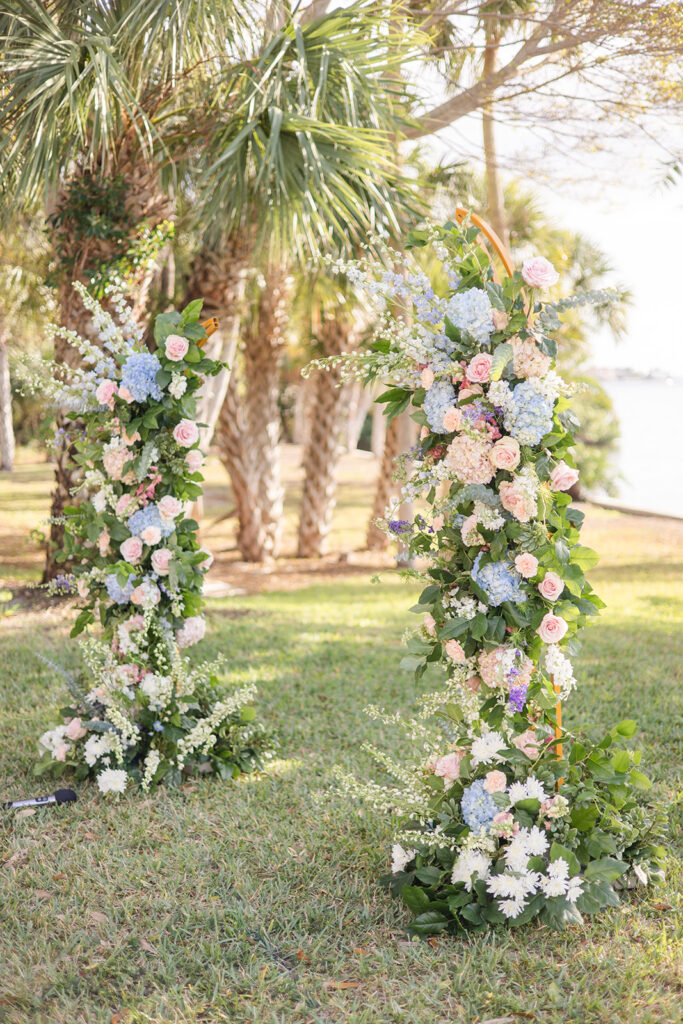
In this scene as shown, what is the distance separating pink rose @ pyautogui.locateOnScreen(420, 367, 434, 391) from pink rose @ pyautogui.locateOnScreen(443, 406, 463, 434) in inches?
5.1

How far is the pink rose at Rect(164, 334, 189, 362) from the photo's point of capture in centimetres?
321

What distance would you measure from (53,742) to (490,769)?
2.03m

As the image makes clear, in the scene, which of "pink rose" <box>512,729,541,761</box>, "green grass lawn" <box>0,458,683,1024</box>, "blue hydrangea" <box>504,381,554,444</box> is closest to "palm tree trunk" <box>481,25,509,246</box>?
"blue hydrangea" <box>504,381,554,444</box>

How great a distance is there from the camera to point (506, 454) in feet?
7.78

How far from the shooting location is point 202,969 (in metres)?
2.32

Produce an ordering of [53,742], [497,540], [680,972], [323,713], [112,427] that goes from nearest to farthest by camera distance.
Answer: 1. [680,972]
2. [497,540]
3. [112,427]
4. [53,742]
5. [323,713]

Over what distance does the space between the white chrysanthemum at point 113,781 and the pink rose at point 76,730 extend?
241 mm

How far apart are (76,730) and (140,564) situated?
0.79 meters

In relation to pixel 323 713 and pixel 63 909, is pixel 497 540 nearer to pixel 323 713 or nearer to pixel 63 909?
pixel 63 909

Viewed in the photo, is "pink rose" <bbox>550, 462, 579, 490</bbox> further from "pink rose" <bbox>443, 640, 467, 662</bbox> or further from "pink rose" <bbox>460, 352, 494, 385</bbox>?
"pink rose" <bbox>443, 640, 467, 662</bbox>

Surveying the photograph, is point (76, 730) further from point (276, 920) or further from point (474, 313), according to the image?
point (474, 313)

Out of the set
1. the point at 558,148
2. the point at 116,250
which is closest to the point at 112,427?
the point at 116,250

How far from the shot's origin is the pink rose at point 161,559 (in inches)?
132

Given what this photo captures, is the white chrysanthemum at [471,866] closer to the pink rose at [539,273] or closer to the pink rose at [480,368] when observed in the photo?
the pink rose at [480,368]
